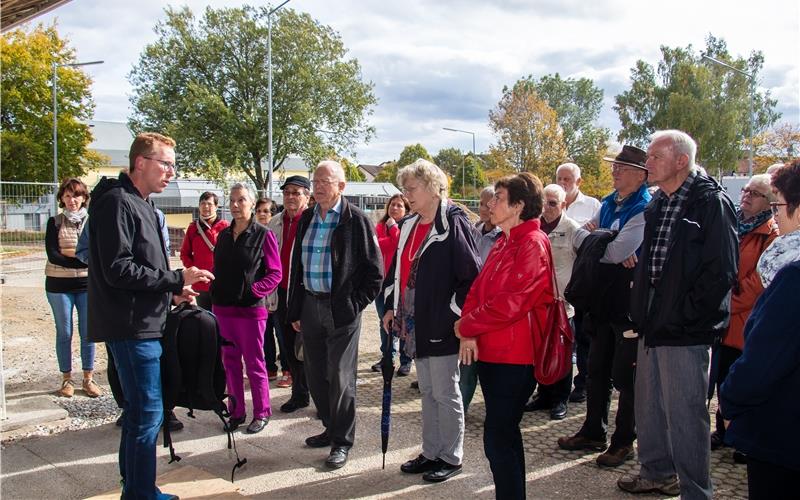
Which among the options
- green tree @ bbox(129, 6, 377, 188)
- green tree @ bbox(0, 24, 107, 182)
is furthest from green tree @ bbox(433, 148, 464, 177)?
green tree @ bbox(0, 24, 107, 182)

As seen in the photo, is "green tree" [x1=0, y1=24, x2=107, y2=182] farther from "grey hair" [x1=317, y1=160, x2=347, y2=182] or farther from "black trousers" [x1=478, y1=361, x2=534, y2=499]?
"black trousers" [x1=478, y1=361, x2=534, y2=499]

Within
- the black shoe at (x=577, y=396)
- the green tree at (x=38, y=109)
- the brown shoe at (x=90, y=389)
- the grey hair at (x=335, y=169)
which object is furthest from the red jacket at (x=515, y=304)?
the green tree at (x=38, y=109)

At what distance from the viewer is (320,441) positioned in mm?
4551

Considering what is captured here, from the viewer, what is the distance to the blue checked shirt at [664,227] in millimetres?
3385

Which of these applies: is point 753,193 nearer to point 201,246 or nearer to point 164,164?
point 164,164

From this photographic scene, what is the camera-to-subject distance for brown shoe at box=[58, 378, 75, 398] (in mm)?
5609

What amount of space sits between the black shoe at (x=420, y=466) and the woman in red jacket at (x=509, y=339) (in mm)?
1000

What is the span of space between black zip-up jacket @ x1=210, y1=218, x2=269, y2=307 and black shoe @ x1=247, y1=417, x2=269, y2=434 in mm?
969

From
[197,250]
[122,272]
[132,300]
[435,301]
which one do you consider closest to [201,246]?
[197,250]

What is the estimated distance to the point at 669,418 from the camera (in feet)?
11.0

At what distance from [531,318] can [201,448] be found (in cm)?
288

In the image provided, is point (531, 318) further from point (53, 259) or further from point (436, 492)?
point (53, 259)

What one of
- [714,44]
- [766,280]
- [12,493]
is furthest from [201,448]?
[714,44]

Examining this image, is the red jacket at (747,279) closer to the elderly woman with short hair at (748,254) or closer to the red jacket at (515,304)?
the elderly woman with short hair at (748,254)
